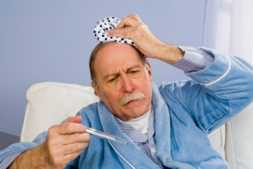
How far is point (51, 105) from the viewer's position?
1.55 metres

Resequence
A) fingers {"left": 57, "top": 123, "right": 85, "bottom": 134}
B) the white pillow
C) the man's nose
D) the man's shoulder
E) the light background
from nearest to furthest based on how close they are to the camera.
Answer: fingers {"left": 57, "top": 123, "right": 85, "bottom": 134} → the man's nose → the man's shoulder → the white pillow → the light background

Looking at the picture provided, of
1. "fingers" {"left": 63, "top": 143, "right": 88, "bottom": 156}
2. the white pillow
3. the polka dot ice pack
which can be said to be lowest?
the white pillow

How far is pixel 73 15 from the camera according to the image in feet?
6.29

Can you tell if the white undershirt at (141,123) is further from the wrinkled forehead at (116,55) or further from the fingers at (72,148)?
the fingers at (72,148)

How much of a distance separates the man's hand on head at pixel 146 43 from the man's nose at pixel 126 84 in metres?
0.10

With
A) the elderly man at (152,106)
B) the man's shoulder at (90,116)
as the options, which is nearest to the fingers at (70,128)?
the elderly man at (152,106)

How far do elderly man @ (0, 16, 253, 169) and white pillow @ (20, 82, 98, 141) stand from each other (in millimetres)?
225

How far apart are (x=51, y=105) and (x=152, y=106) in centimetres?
43

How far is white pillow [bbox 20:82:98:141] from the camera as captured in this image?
1525mm

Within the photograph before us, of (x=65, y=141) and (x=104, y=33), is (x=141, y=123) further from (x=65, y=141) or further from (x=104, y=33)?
(x=65, y=141)

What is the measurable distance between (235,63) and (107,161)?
1.59 feet

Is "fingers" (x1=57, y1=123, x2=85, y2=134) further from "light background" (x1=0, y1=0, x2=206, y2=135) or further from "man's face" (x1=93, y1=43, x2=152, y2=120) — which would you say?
"light background" (x1=0, y1=0, x2=206, y2=135)

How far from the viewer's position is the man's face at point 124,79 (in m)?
1.20

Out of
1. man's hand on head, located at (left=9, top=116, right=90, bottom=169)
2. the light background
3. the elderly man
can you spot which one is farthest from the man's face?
the light background
